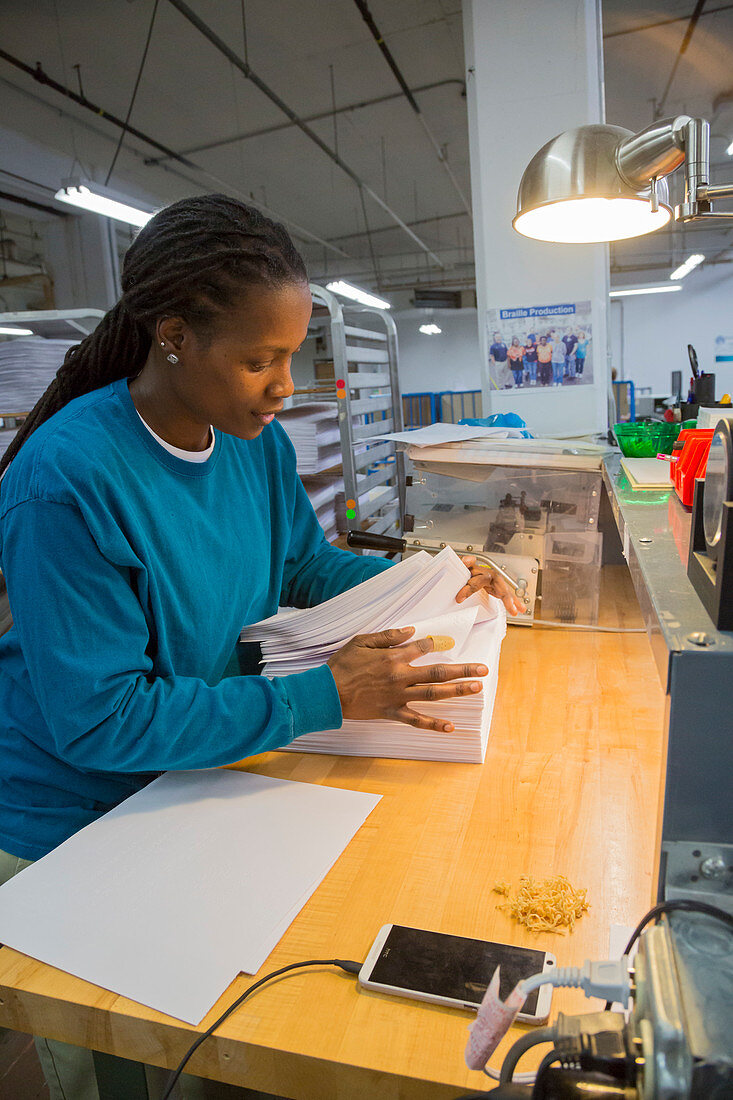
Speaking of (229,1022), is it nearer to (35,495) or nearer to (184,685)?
(184,685)

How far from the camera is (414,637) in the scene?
1065 mm

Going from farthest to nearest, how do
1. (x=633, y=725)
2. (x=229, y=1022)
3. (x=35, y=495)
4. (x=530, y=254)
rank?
(x=530, y=254) < (x=633, y=725) < (x=35, y=495) < (x=229, y=1022)

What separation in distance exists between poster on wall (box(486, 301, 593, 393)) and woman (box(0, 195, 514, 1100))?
2.38m

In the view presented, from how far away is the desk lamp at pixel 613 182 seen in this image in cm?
97

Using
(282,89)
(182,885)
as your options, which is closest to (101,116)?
(282,89)

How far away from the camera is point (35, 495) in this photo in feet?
2.85

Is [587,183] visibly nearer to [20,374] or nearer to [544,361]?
[544,361]

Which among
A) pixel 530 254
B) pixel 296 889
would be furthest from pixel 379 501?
pixel 296 889

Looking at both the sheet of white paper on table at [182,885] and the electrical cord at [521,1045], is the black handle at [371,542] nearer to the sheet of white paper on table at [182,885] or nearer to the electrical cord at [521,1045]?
the sheet of white paper on table at [182,885]

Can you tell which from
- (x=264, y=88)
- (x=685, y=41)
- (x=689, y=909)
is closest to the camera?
(x=689, y=909)

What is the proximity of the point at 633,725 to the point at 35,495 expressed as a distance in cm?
93

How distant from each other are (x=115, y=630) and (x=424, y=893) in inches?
18.7

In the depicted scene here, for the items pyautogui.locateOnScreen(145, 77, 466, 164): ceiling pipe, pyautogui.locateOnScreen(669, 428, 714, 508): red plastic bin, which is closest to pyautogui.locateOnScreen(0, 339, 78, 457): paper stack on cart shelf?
pyautogui.locateOnScreen(669, 428, 714, 508): red plastic bin

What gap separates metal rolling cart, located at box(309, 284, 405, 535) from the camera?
2699 mm
